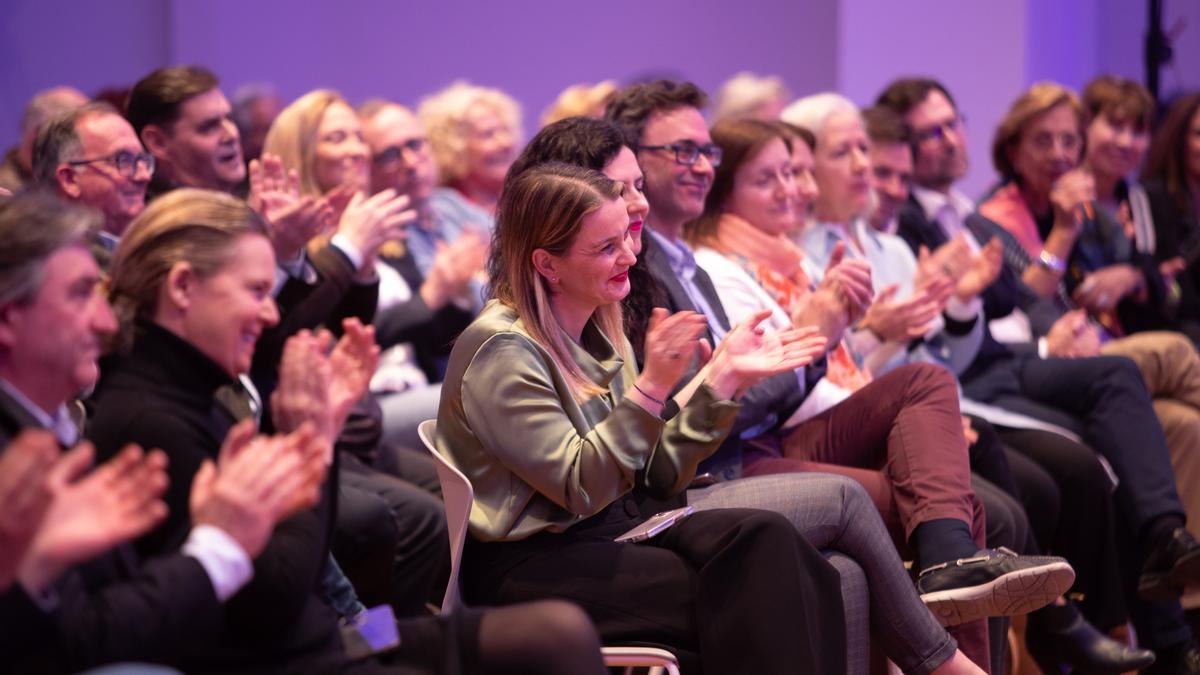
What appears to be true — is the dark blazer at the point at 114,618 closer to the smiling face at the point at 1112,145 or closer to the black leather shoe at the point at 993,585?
the black leather shoe at the point at 993,585

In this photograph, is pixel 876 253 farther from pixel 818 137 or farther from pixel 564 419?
pixel 564 419

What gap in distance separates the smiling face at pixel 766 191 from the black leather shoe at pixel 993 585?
3.25ft

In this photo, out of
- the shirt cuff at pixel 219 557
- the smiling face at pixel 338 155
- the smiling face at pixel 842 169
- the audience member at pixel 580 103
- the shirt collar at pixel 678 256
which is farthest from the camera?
the audience member at pixel 580 103

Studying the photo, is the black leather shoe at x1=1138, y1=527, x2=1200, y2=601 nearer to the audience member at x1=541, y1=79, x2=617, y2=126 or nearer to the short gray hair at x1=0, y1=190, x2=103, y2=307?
the audience member at x1=541, y1=79, x2=617, y2=126

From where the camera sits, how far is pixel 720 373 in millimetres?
2471

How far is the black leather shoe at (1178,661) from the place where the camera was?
3553mm

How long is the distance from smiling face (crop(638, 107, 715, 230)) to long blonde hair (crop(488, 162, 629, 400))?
69 cm

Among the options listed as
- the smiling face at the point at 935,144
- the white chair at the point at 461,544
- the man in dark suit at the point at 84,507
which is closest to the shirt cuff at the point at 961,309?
the smiling face at the point at 935,144

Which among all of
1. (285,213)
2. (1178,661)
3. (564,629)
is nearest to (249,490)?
(564,629)

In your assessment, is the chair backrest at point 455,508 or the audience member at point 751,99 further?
the audience member at point 751,99

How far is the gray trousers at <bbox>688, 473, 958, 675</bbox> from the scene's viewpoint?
261 centimetres

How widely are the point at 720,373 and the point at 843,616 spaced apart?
45 centimetres

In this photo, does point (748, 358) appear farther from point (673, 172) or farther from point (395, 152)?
point (395, 152)

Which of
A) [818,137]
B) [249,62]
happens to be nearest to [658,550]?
[818,137]
